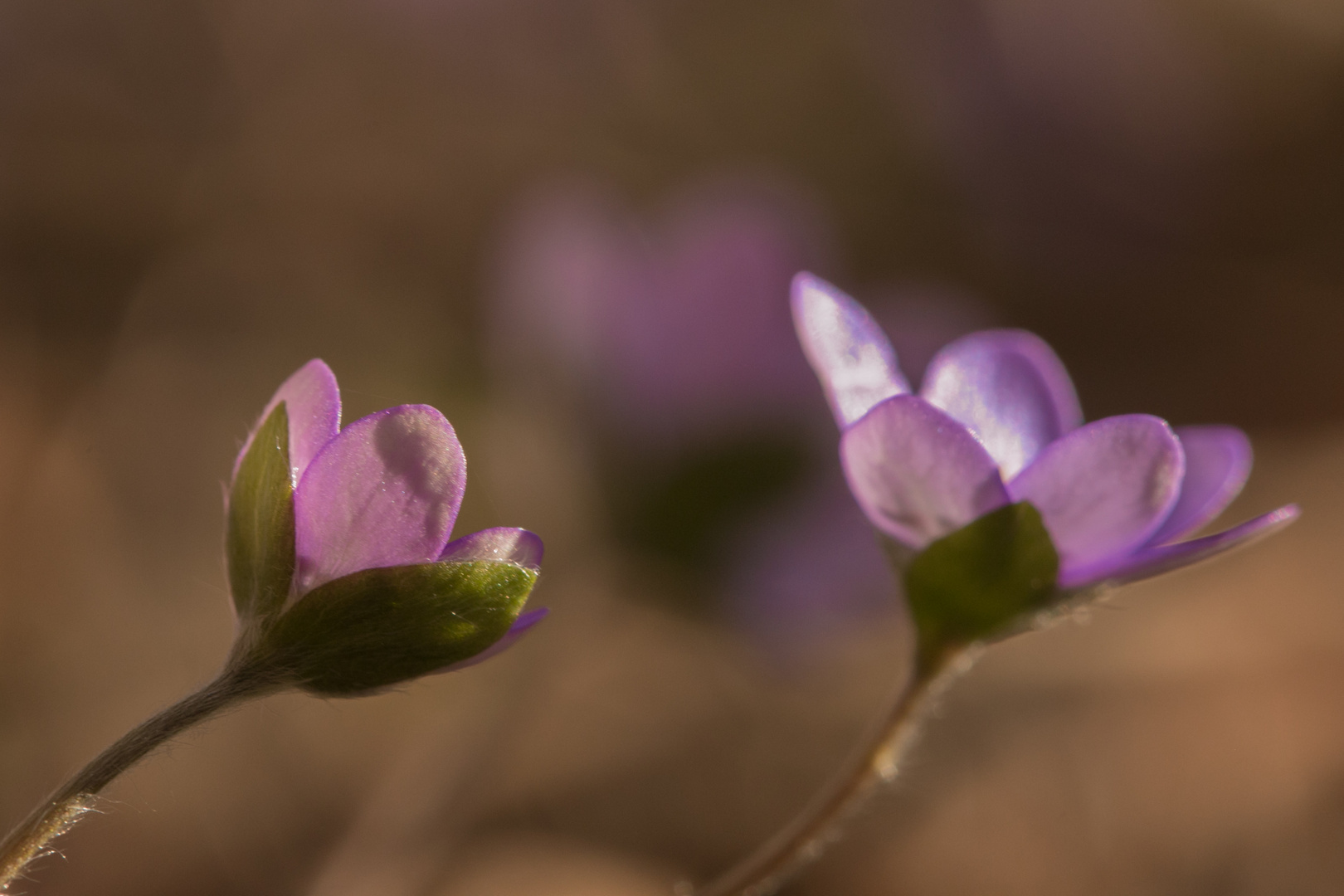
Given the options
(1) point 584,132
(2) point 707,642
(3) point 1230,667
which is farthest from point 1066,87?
(2) point 707,642

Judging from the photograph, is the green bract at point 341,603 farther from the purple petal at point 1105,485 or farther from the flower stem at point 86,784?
the purple petal at point 1105,485

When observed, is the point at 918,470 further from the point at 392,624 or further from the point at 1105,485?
the point at 392,624

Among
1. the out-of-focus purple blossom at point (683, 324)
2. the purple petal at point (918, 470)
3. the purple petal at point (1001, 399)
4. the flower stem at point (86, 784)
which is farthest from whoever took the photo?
the out-of-focus purple blossom at point (683, 324)

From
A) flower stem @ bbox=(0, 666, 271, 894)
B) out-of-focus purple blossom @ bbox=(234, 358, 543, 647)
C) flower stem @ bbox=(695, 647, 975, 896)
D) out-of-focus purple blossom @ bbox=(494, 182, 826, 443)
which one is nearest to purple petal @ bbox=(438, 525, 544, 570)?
out-of-focus purple blossom @ bbox=(234, 358, 543, 647)

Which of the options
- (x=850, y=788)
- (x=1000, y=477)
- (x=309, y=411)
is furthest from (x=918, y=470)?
(x=309, y=411)

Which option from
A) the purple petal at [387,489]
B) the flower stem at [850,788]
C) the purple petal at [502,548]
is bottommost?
the flower stem at [850,788]

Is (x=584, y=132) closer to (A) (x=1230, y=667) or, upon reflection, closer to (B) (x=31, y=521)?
(B) (x=31, y=521)

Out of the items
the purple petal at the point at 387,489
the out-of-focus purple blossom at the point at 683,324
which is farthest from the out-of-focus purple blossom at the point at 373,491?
the out-of-focus purple blossom at the point at 683,324

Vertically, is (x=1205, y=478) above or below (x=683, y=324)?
below
